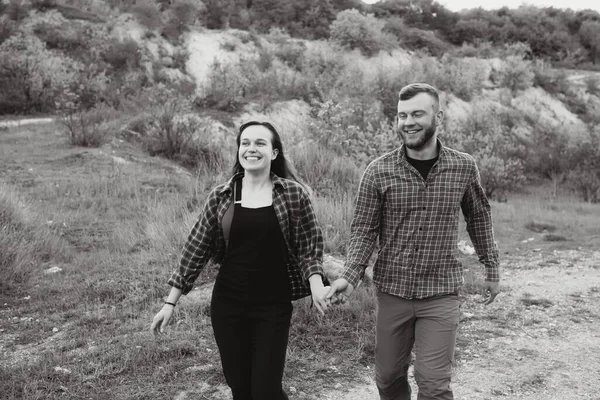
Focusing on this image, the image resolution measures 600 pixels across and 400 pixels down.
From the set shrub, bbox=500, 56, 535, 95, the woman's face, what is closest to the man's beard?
the woman's face

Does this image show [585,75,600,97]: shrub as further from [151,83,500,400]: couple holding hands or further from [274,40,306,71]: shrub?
[151,83,500,400]: couple holding hands

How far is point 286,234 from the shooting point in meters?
3.01

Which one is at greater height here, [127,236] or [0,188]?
[0,188]

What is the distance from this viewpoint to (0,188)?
8.19 m

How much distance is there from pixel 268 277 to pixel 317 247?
1.05 ft

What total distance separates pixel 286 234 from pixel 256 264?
0.22 meters

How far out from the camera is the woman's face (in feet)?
10.1

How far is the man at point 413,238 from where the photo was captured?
10.0ft

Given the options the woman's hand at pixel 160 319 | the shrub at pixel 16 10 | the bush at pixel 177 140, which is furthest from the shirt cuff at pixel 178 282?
the shrub at pixel 16 10

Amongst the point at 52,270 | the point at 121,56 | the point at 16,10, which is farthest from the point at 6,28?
the point at 52,270

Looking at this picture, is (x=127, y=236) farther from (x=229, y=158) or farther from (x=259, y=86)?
(x=259, y=86)

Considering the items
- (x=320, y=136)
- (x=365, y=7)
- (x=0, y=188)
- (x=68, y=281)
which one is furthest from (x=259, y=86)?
(x=365, y=7)

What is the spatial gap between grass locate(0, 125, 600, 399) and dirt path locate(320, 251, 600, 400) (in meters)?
0.26

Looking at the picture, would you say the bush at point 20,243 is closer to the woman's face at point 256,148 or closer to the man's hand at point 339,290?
the woman's face at point 256,148
